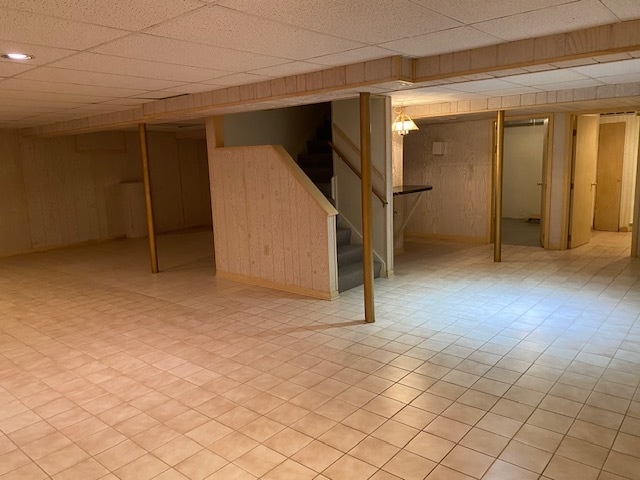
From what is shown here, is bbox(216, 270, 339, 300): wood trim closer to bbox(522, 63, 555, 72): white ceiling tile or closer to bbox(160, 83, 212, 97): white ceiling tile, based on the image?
bbox(160, 83, 212, 97): white ceiling tile

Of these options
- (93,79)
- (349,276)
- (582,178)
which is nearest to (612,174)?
(582,178)

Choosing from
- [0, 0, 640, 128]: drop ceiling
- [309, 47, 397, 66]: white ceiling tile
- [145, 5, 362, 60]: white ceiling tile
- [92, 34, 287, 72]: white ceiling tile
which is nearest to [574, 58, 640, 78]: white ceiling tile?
[0, 0, 640, 128]: drop ceiling

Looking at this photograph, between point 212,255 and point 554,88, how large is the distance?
18.3 feet

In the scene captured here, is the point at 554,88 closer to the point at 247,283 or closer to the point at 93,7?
the point at 247,283

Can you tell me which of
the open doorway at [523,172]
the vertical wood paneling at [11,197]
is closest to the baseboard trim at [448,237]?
the open doorway at [523,172]

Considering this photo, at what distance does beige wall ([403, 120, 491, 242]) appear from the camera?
8.31 metres

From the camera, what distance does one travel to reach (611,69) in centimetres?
389

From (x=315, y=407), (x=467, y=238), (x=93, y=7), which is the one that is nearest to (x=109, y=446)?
(x=315, y=407)

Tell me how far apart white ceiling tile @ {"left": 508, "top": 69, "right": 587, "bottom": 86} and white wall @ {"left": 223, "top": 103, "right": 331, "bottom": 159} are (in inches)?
138

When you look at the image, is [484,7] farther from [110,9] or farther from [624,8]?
[110,9]

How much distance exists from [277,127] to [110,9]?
15.9ft

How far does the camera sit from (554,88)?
5.18 metres

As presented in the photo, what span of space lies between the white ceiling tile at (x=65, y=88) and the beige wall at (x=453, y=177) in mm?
5582

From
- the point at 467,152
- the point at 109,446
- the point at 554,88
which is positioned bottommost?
the point at 109,446
